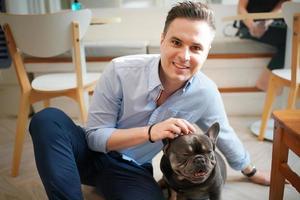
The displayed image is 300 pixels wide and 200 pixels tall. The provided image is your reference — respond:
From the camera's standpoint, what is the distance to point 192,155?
1005 millimetres

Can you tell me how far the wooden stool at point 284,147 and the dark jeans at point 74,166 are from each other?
1.35ft

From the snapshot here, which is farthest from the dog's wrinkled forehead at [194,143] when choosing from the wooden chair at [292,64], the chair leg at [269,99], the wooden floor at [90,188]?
the chair leg at [269,99]

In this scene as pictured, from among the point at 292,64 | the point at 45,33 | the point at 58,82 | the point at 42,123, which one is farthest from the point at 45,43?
the point at 292,64

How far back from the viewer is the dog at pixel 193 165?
39.6 inches

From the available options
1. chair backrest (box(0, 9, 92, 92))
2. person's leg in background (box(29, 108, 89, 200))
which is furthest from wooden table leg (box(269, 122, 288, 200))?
chair backrest (box(0, 9, 92, 92))

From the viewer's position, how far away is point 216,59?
2391 millimetres

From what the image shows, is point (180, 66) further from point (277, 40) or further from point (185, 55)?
point (277, 40)

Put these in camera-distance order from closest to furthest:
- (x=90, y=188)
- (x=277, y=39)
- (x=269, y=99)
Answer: (x=90, y=188) < (x=269, y=99) < (x=277, y=39)

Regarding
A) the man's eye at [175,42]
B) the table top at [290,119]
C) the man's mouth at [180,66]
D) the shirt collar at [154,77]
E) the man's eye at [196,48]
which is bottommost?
the table top at [290,119]

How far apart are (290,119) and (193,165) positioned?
1.15ft

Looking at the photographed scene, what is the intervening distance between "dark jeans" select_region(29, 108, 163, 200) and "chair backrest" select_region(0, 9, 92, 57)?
0.54 meters

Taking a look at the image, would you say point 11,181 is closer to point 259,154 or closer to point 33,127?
point 33,127

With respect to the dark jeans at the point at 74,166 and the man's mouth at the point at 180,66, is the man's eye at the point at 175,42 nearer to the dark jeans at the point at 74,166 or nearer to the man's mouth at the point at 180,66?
the man's mouth at the point at 180,66

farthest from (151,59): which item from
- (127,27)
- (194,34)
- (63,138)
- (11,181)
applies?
(127,27)
